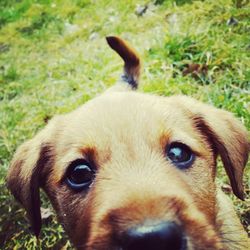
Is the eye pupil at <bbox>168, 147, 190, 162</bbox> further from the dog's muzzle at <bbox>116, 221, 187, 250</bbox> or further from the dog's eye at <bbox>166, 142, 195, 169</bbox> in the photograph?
the dog's muzzle at <bbox>116, 221, 187, 250</bbox>

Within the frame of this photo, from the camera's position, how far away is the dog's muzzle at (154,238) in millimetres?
2340

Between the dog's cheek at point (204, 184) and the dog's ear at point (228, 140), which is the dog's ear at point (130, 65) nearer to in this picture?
the dog's ear at point (228, 140)

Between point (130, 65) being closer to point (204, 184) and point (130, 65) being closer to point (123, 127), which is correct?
point (123, 127)

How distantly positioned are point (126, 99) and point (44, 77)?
4055 mm

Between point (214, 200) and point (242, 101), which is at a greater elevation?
point (214, 200)

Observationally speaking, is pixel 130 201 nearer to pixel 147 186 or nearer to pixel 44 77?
pixel 147 186

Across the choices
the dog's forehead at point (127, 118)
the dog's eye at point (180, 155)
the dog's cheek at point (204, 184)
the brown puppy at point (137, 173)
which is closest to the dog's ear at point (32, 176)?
the brown puppy at point (137, 173)

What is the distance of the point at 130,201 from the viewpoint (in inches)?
103

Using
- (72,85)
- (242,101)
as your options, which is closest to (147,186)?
(242,101)

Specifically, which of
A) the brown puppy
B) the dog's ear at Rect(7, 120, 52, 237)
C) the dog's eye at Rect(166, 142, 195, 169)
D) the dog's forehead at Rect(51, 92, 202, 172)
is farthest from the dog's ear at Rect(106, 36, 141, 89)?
the dog's eye at Rect(166, 142, 195, 169)

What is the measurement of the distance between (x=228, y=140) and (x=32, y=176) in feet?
4.57

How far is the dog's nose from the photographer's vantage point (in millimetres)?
2340

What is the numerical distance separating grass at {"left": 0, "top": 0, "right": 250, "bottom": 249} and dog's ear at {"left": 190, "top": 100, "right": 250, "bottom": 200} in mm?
971

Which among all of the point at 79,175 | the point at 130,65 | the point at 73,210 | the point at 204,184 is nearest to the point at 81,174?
the point at 79,175
